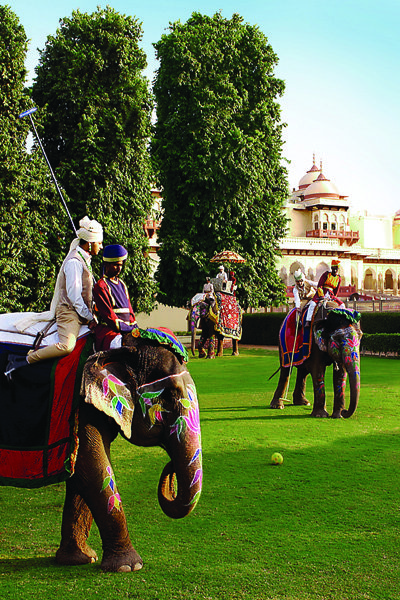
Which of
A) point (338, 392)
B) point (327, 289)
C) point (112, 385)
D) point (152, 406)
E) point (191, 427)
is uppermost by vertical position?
point (327, 289)

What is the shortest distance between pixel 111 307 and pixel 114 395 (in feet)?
2.99

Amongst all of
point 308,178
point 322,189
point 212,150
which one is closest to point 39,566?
point 212,150

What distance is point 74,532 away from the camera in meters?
4.25

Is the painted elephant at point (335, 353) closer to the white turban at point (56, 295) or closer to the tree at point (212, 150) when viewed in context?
the white turban at point (56, 295)

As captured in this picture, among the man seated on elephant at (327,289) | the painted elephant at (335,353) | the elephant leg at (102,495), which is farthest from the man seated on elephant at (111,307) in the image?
the man seated on elephant at (327,289)

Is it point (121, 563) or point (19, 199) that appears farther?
point (19, 199)

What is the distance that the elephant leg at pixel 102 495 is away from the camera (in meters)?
4.05

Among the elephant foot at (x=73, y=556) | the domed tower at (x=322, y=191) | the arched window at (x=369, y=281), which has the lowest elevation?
the elephant foot at (x=73, y=556)

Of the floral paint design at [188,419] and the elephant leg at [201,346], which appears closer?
the floral paint design at [188,419]

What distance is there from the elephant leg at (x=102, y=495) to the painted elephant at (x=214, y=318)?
667 inches

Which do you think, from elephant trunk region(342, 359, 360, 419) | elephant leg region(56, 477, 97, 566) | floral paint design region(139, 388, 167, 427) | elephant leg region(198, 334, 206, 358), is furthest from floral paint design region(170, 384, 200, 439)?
elephant leg region(198, 334, 206, 358)

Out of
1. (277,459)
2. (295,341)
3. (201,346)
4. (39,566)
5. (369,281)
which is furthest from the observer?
(369,281)

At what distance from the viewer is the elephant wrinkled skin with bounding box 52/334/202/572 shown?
399 cm

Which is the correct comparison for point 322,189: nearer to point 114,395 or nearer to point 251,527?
point 251,527
